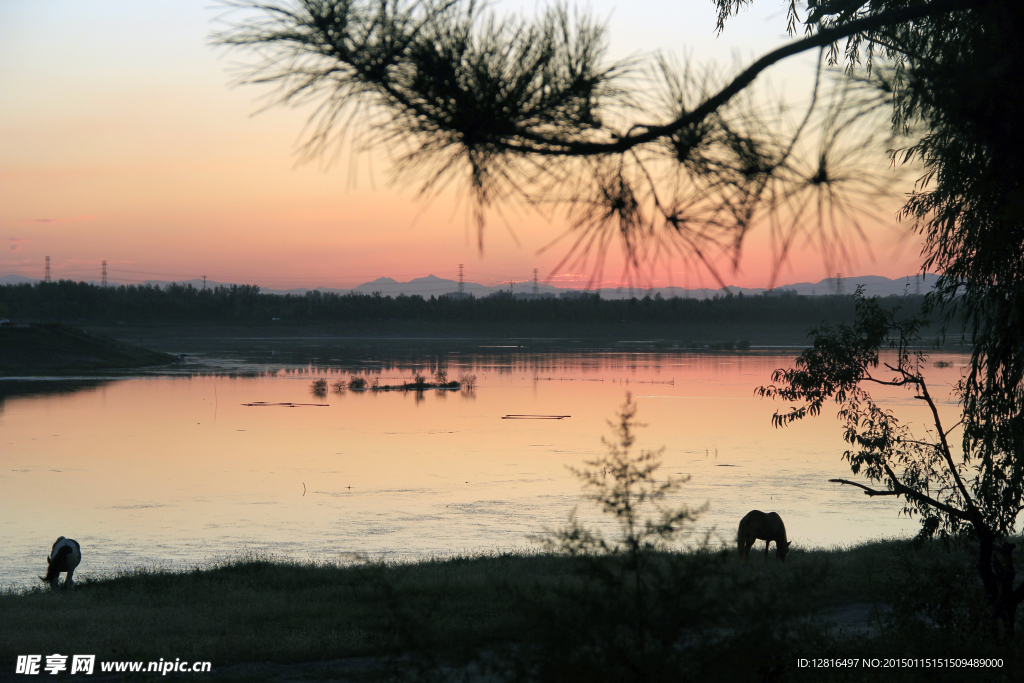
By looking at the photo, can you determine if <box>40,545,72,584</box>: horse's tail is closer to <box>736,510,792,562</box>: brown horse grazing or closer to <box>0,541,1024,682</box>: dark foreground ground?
<box>0,541,1024,682</box>: dark foreground ground

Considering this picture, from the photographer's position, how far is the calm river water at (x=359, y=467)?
15.7 metres

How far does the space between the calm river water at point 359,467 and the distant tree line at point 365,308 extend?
67.0 meters

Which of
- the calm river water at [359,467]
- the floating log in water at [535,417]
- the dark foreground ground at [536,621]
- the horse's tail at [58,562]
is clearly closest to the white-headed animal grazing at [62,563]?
the horse's tail at [58,562]

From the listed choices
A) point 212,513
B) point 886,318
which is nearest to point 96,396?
point 212,513

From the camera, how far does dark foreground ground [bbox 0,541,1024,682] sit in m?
4.35

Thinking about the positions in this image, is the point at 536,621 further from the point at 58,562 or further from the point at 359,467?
the point at 359,467

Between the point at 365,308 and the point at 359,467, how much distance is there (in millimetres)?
97900

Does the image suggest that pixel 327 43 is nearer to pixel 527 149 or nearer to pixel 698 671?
pixel 527 149

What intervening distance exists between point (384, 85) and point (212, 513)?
16073 mm

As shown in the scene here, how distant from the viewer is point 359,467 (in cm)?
2289

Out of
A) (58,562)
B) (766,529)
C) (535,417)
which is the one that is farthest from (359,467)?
(766,529)

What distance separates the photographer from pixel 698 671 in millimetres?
4312

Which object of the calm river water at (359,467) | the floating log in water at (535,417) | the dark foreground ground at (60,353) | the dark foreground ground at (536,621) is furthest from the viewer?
the dark foreground ground at (60,353)

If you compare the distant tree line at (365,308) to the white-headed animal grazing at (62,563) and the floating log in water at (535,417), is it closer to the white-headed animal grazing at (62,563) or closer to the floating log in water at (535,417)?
the floating log in water at (535,417)
